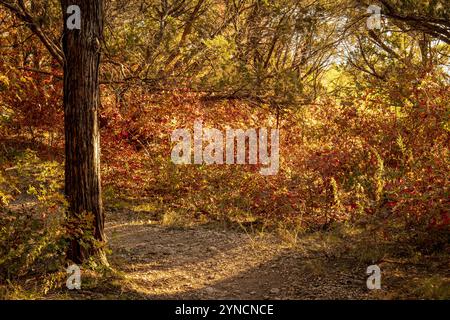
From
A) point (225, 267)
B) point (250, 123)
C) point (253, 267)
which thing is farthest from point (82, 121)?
point (250, 123)

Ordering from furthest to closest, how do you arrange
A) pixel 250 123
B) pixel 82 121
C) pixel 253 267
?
pixel 250 123 < pixel 253 267 < pixel 82 121

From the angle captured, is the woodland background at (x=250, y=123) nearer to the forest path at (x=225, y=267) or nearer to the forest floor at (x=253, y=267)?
the forest floor at (x=253, y=267)

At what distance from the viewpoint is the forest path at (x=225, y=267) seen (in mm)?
5762

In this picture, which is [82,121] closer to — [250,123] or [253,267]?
[253,267]

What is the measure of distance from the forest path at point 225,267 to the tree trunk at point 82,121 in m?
0.88

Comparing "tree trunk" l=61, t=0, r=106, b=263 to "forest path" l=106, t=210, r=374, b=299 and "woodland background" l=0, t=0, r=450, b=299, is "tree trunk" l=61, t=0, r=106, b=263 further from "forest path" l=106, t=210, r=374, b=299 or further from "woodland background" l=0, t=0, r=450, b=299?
"woodland background" l=0, t=0, r=450, b=299

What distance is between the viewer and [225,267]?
22.0 ft

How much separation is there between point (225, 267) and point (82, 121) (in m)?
2.63

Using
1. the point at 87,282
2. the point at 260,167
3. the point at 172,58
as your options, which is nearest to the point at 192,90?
the point at 172,58

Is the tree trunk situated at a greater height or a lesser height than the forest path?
greater

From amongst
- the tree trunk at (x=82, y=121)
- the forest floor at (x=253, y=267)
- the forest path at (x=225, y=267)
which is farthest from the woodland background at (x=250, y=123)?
the tree trunk at (x=82, y=121)

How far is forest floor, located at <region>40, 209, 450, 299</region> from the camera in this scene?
5.53 meters

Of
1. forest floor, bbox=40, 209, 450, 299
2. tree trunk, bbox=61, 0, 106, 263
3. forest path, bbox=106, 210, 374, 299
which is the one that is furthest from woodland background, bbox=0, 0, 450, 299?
tree trunk, bbox=61, 0, 106, 263

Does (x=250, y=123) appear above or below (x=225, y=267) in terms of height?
above
